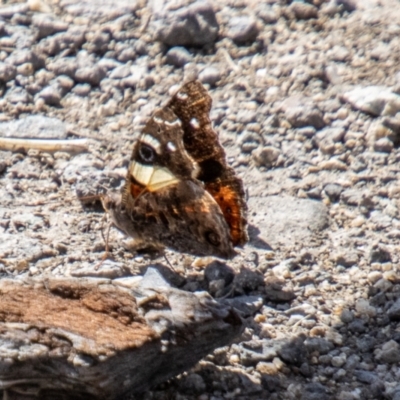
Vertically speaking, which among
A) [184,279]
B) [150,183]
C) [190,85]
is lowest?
[184,279]

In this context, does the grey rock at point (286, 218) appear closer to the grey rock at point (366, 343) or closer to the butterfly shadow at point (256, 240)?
the butterfly shadow at point (256, 240)

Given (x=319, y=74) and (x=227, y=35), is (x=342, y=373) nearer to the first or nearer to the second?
(x=319, y=74)

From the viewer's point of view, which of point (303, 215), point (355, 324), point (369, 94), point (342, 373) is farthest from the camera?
point (369, 94)

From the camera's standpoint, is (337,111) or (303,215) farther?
(337,111)

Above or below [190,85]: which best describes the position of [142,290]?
below

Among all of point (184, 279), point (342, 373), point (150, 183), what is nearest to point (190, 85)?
point (150, 183)

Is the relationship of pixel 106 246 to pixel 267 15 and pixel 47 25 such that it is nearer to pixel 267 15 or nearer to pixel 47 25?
pixel 47 25
